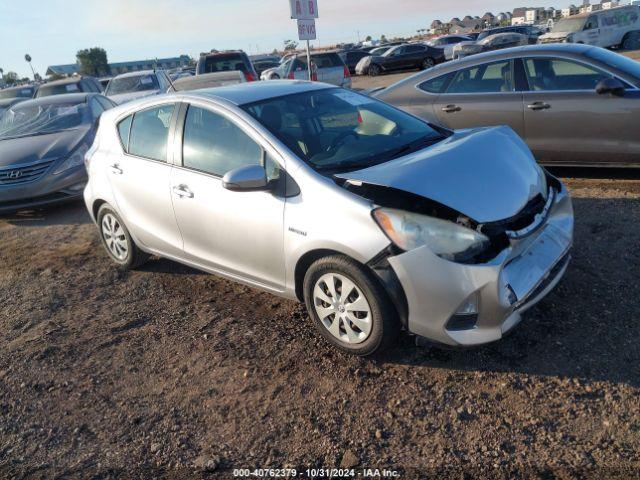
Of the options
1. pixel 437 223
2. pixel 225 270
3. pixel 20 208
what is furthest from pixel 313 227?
pixel 20 208

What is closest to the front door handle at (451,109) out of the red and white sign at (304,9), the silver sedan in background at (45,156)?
the silver sedan in background at (45,156)

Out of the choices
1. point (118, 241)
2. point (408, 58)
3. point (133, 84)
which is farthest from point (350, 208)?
point (408, 58)

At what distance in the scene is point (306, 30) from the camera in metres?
10.9

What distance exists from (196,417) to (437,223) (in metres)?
1.74

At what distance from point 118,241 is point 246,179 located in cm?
235

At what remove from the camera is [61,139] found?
790cm

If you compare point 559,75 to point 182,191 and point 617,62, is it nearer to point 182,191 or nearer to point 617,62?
point 617,62

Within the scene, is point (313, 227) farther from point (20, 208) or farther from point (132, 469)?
point (20, 208)

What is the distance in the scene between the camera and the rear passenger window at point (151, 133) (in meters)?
4.39

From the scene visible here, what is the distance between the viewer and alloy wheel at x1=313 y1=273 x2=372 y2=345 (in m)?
3.21

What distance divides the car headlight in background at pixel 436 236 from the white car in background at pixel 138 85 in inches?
502

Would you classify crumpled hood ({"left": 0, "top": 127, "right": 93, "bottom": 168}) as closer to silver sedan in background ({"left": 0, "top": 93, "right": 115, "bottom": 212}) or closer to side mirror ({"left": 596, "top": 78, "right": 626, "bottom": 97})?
silver sedan in background ({"left": 0, "top": 93, "right": 115, "bottom": 212})

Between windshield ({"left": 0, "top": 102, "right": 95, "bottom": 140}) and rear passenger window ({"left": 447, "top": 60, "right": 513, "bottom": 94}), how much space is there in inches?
218

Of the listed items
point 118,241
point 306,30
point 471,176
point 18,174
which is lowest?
point 118,241
